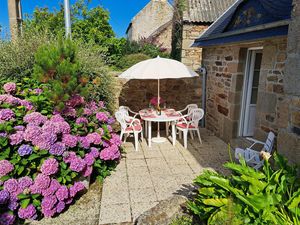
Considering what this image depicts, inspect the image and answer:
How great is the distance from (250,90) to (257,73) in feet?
1.38

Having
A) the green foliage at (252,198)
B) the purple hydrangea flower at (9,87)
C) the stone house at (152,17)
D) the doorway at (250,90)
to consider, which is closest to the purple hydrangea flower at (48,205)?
the green foliage at (252,198)

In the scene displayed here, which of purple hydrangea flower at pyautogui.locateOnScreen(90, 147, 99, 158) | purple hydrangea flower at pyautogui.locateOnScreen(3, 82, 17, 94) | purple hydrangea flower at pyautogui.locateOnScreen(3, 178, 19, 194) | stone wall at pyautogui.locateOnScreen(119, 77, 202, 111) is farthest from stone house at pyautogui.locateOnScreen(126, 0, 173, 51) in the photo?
purple hydrangea flower at pyautogui.locateOnScreen(3, 178, 19, 194)

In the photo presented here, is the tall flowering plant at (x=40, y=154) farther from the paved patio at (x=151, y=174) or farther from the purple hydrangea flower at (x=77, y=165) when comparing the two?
the paved patio at (x=151, y=174)

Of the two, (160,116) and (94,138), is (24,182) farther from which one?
(160,116)

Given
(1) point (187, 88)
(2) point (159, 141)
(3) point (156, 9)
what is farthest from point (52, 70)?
(3) point (156, 9)

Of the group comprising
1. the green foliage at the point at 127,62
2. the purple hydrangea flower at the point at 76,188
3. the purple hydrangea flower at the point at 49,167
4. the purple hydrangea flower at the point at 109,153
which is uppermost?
the green foliage at the point at 127,62

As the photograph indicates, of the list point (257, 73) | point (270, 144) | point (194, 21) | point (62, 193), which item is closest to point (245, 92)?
point (257, 73)

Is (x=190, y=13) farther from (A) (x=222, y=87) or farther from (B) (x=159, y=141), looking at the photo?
(B) (x=159, y=141)

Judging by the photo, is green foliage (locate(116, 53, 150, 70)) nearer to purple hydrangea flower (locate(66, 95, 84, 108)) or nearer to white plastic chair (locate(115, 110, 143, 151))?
white plastic chair (locate(115, 110, 143, 151))

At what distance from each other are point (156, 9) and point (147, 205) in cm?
1999

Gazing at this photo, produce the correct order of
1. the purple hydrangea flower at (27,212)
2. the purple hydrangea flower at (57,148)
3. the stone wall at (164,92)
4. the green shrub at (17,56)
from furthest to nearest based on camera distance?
the stone wall at (164,92) < the green shrub at (17,56) < the purple hydrangea flower at (57,148) < the purple hydrangea flower at (27,212)

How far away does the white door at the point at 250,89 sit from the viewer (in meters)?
5.12

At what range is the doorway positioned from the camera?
201 inches

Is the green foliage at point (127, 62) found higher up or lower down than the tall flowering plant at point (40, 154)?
higher up
